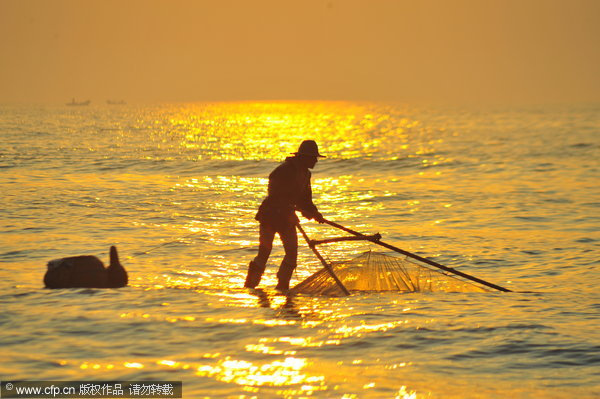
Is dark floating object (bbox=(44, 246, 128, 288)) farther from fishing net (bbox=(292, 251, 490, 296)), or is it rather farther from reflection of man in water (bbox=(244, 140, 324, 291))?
fishing net (bbox=(292, 251, 490, 296))

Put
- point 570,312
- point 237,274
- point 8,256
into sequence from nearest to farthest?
1. point 570,312
2. point 237,274
3. point 8,256

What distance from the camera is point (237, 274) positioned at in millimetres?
11820

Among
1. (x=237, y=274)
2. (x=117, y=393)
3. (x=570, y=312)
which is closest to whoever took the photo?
(x=117, y=393)

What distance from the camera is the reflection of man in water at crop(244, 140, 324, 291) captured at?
394 inches

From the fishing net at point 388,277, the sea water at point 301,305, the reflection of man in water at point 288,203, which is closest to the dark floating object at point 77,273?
the sea water at point 301,305

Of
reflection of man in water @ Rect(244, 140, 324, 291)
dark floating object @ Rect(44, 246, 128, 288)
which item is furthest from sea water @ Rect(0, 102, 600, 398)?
reflection of man in water @ Rect(244, 140, 324, 291)

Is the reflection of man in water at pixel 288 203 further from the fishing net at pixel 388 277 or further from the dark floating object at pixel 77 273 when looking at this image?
the dark floating object at pixel 77 273

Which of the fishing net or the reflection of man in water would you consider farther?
the fishing net

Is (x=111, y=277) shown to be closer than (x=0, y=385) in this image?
No

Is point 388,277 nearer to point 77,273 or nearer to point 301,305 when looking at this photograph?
point 301,305

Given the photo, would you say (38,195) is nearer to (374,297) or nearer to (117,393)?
(374,297)

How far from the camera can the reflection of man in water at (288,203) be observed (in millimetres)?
10008

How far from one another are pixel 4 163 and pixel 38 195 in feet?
43.7

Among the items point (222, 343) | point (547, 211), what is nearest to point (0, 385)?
point (222, 343)
